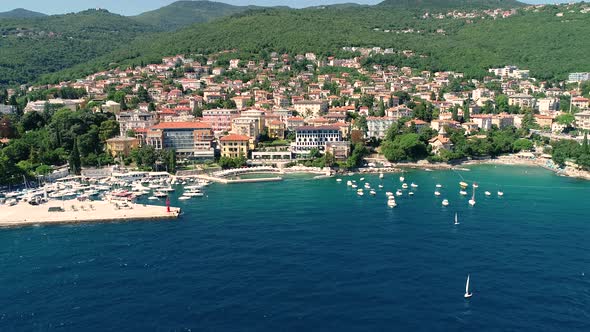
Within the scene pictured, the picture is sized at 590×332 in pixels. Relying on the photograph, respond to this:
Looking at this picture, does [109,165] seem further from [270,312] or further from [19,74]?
[19,74]

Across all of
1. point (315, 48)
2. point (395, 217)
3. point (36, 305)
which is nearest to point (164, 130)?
point (395, 217)

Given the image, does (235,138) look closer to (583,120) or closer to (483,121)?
(483,121)

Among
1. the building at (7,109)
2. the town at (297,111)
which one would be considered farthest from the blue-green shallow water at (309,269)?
the building at (7,109)

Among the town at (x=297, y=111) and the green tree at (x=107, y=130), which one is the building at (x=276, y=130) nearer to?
the town at (x=297, y=111)

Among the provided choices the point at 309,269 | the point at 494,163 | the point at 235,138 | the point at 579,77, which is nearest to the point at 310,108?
the point at 235,138

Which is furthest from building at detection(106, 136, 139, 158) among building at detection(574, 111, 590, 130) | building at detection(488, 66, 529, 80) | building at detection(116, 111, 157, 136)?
building at detection(488, 66, 529, 80)

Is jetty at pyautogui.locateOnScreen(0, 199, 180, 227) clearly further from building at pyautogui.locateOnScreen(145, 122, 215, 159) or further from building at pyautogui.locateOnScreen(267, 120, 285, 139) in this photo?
building at pyautogui.locateOnScreen(267, 120, 285, 139)
